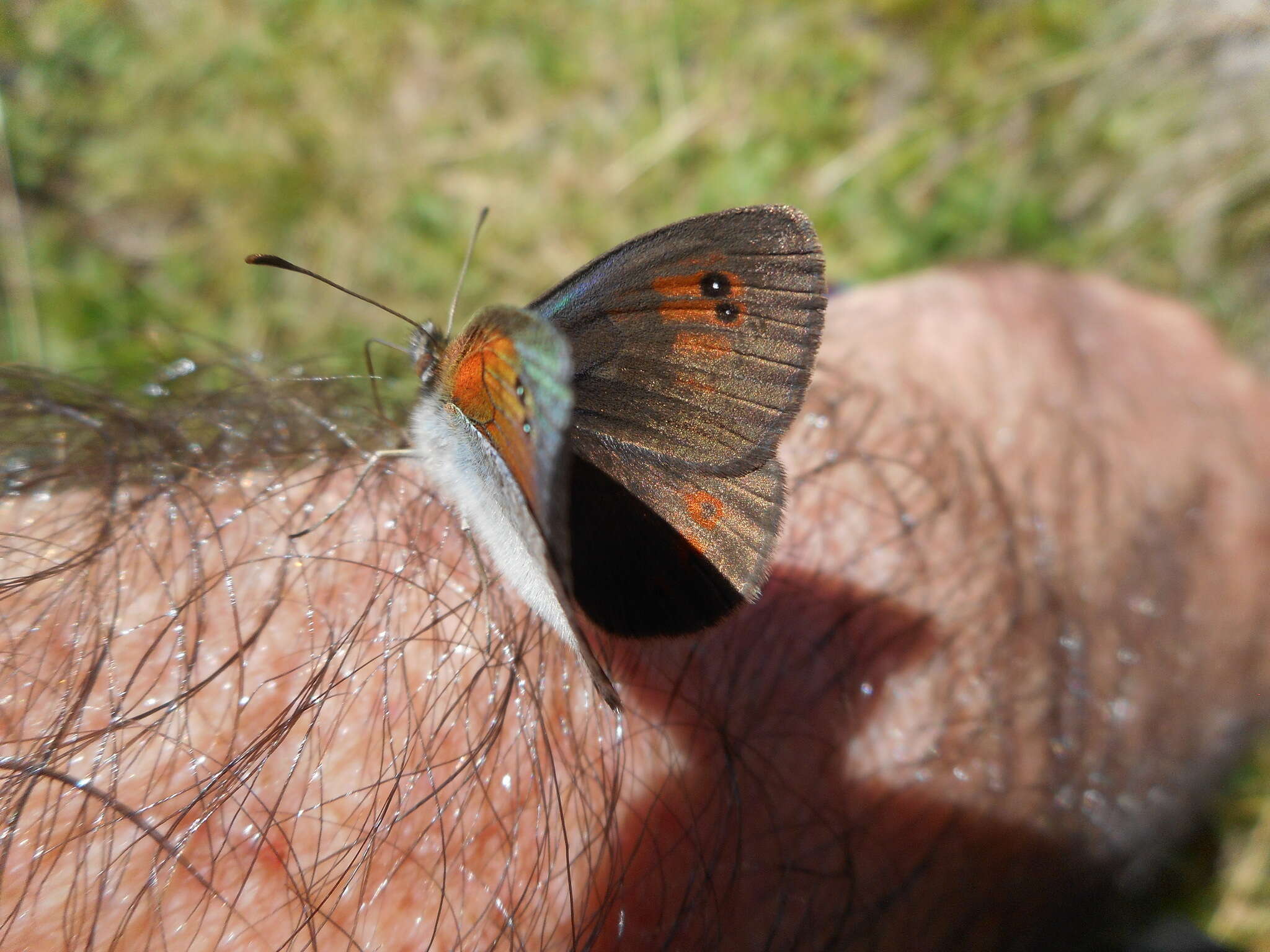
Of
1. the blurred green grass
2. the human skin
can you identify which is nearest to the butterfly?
the human skin

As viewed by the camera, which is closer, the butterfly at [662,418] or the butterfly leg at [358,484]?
the butterfly at [662,418]

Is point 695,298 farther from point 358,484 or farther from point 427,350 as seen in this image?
point 358,484

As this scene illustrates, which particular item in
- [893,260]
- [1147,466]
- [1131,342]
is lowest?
[1147,466]

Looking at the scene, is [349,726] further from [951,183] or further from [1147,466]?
[951,183]

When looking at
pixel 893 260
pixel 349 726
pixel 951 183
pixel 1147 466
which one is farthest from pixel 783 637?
pixel 951 183

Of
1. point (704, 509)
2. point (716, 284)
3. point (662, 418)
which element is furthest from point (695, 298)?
point (704, 509)

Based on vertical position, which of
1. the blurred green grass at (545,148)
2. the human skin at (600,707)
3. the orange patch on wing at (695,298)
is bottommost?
the human skin at (600,707)

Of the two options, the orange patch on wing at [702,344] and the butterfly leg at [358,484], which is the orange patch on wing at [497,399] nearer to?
the butterfly leg at [358,484]

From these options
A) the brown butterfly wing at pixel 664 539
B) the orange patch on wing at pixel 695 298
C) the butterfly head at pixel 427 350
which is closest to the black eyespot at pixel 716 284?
the orange patch on wing at pixel 695 298
